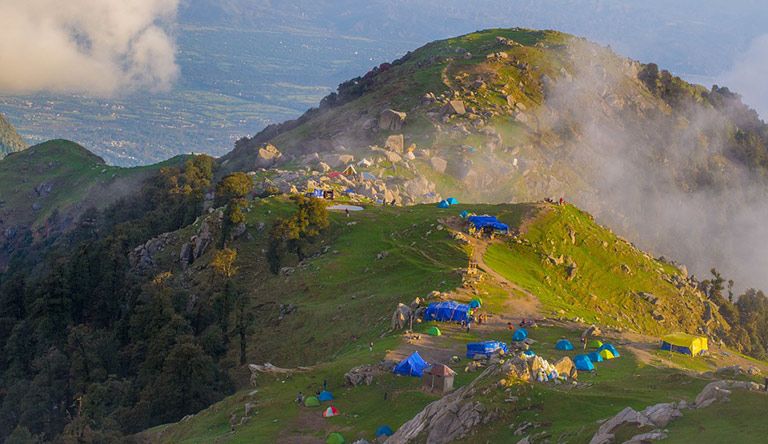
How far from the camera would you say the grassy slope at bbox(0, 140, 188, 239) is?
169750 mm

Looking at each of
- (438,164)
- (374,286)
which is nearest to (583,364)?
(374,286)

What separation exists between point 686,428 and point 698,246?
6144 inches

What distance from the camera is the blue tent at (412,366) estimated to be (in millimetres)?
48969

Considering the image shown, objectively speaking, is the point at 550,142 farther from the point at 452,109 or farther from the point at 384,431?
the point at 384,431

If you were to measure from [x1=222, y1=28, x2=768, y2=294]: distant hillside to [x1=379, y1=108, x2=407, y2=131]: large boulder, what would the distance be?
0.24 metres

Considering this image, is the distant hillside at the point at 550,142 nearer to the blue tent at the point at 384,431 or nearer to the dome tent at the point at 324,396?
the dome tent at the point at 324,396

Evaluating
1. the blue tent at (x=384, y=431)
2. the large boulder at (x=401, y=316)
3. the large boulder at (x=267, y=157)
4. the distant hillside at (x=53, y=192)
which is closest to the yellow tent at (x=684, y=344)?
the large boulder at (x=401, y=316)

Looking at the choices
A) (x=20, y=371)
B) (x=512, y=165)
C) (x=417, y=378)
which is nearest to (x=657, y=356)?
(x=417, y=378)

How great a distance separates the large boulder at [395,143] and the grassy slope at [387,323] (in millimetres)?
36857

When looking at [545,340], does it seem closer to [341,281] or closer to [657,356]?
[657,356]

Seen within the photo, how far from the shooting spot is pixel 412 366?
161ft

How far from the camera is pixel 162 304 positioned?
76.1 metres

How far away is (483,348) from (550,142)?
11577cm

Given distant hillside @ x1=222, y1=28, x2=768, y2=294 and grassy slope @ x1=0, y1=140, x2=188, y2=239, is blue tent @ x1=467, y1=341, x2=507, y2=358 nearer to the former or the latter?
distant hillside @ x1=222, y1=28, x2=768, y2=294
